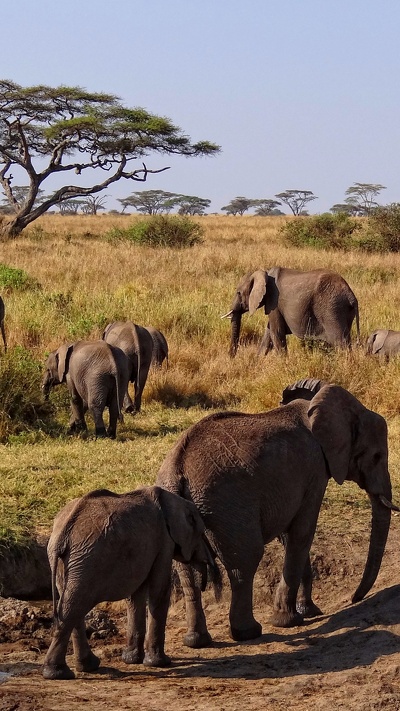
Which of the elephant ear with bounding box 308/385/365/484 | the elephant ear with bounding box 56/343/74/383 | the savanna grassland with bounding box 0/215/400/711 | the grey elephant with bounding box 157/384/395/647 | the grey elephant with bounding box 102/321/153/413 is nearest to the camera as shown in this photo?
the savanna grassland with bounding box 0/215/400/711

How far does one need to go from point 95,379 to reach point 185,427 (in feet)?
3.87

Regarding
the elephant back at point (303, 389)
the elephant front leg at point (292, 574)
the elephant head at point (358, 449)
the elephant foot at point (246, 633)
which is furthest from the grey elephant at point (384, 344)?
the elephant foot at point (246, 633)

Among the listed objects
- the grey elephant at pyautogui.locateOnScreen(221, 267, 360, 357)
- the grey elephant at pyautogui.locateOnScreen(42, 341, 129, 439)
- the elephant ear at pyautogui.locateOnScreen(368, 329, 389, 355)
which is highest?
the grey elephant at pyautogui.locateOnScreen(221, 267, 360, 357)

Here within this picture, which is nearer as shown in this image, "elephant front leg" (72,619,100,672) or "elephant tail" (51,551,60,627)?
"elephant tail" (51,551,60,627)

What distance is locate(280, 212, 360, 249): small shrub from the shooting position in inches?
981

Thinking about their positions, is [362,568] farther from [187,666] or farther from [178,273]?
[178,273]

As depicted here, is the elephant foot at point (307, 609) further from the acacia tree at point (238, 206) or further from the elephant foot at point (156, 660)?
the acacia tree at point (238, 206)

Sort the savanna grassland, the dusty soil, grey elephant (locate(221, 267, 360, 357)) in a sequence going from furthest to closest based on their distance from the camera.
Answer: grey elephant (locate(221, 267, 360, 357)), the savanna grassland, the dusty soil

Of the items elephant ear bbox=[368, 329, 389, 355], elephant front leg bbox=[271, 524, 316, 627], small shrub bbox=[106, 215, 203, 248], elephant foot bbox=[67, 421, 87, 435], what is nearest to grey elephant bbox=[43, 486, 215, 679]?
elephant front leg bbox=[271, 524, 316, 627]

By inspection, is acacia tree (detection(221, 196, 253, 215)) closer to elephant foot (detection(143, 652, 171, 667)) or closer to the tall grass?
the tall grass

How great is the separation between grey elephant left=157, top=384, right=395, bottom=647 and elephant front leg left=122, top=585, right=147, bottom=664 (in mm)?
342

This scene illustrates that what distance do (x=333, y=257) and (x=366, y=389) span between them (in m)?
10.8

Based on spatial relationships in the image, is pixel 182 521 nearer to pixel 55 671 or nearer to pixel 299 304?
pixel 55 671

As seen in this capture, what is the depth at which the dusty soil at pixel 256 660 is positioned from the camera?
415 cm
